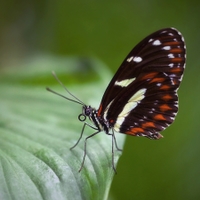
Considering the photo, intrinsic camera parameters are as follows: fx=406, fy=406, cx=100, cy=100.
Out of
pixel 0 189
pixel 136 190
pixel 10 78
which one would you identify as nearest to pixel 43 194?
pixel 0 189

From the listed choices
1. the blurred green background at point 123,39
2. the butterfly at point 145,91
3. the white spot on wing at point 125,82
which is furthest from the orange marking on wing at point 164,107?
the blurred green background at point 123,39

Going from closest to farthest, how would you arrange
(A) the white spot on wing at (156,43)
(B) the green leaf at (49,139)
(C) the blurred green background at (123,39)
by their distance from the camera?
(B) the green leaf at (49,139)
(A) the white spot on wing at (156,43)
(C) the blurred green background at (123,39)

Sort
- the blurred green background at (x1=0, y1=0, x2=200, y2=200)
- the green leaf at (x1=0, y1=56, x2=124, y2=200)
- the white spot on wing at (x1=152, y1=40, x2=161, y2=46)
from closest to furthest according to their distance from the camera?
the green leaf at (x1=0, y1=56, x2=124, y2=200)
the white spot on wing at (x1=152, y1=40, x2=161, y2=46)
the blurred green background at (x1=0, y1=0, x2=200, y2=200)

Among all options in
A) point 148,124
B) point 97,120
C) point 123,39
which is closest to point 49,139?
point 97,120

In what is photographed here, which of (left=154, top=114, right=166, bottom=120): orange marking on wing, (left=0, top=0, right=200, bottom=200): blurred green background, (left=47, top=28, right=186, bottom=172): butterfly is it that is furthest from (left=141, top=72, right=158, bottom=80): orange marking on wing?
(left=0, top=0, right=200, bottom=200): blurred green background

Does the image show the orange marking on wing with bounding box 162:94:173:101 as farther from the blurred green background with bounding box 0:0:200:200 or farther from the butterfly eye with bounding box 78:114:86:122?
the blurred green background with bounding box 0:0:200:200

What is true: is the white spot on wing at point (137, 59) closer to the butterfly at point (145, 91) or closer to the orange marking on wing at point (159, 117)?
the butterfly at point (145, 91)

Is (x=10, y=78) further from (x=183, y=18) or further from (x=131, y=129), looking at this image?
(x=183, y=18)
